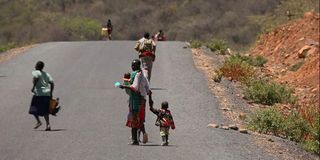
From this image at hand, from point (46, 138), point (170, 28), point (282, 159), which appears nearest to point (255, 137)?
point (282, 159)

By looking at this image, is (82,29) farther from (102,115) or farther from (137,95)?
(137,95)

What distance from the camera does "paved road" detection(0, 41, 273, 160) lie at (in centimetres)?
1273

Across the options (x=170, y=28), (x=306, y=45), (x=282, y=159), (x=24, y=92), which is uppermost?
(x=170, y=28)

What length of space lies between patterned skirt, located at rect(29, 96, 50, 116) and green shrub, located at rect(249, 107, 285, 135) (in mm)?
4795

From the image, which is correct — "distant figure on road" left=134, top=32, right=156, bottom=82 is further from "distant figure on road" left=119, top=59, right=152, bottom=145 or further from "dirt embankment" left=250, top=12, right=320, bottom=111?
"distant figure on road" left=119, top=59, right=152, bottom=145

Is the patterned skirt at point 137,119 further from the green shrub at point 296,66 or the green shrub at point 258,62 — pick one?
the green shrub at point 258,62

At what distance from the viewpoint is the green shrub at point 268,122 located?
16.7 m

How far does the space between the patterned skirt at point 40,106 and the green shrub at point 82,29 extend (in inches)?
1875

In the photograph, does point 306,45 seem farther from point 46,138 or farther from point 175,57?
point 46,138

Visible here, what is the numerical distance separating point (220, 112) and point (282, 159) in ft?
15.4

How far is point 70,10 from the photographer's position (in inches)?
3093

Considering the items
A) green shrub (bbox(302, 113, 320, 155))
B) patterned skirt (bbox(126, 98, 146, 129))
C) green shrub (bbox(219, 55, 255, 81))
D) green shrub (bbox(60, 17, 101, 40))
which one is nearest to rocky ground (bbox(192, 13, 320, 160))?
green shrub (bbox(302, 113, 320, 155))

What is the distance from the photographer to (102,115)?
55.6 ft

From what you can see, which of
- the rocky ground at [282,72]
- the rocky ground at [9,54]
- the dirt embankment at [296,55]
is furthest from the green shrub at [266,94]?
the rocky ground at [9,54]
